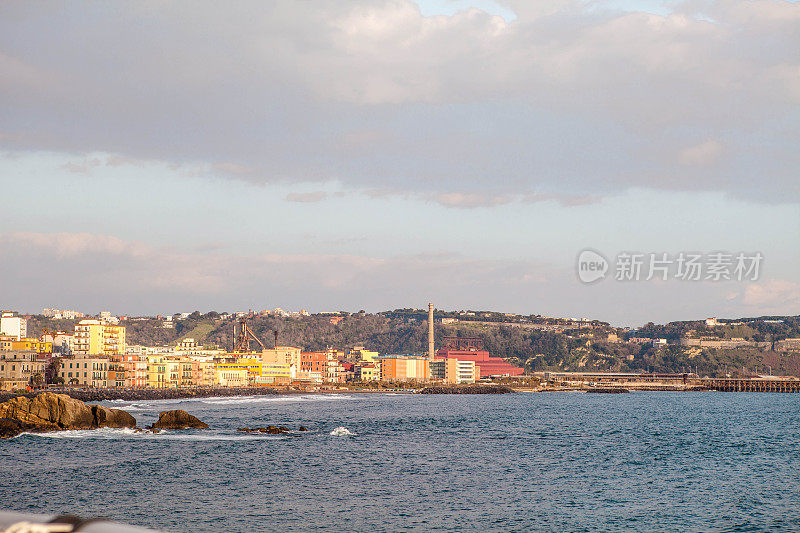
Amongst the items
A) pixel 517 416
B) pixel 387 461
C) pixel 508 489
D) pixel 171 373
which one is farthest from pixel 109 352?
pixel 508 489

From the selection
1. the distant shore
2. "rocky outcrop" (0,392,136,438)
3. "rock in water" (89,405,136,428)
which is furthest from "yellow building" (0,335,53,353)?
"rock in water" (89,405,136,428)

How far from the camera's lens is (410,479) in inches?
1897

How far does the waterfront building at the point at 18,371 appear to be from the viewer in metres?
150

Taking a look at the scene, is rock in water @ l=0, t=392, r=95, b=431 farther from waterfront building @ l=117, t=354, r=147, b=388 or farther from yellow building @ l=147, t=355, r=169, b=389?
yellow building @ l=147, t=355, r=169, b=389

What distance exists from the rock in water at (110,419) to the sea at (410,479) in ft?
12.6

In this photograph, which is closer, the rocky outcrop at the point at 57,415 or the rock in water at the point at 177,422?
the rocky outcrop at the point at 57,415

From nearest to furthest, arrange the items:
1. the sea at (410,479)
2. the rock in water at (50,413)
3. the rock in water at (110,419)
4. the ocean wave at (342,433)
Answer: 1. the sea at (410,479)
2. the ocean wave at (342,433)
3. the rock in water at (50,413)
4. the rock in water at (110,419)

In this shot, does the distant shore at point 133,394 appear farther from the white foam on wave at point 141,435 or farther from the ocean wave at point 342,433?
the ocean wave at point 342,433

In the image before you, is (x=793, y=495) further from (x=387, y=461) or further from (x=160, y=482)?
(x=160, y=482)

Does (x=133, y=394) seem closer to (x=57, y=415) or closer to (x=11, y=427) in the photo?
(x=57, y=415)

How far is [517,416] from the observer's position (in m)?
116

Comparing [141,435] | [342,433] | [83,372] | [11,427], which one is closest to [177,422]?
[141,435]

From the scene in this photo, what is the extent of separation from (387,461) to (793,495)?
25.4 m

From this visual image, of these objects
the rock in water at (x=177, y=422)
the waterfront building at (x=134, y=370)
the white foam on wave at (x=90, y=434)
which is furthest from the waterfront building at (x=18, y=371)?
the white foam on wave at (x=90, y=434)
